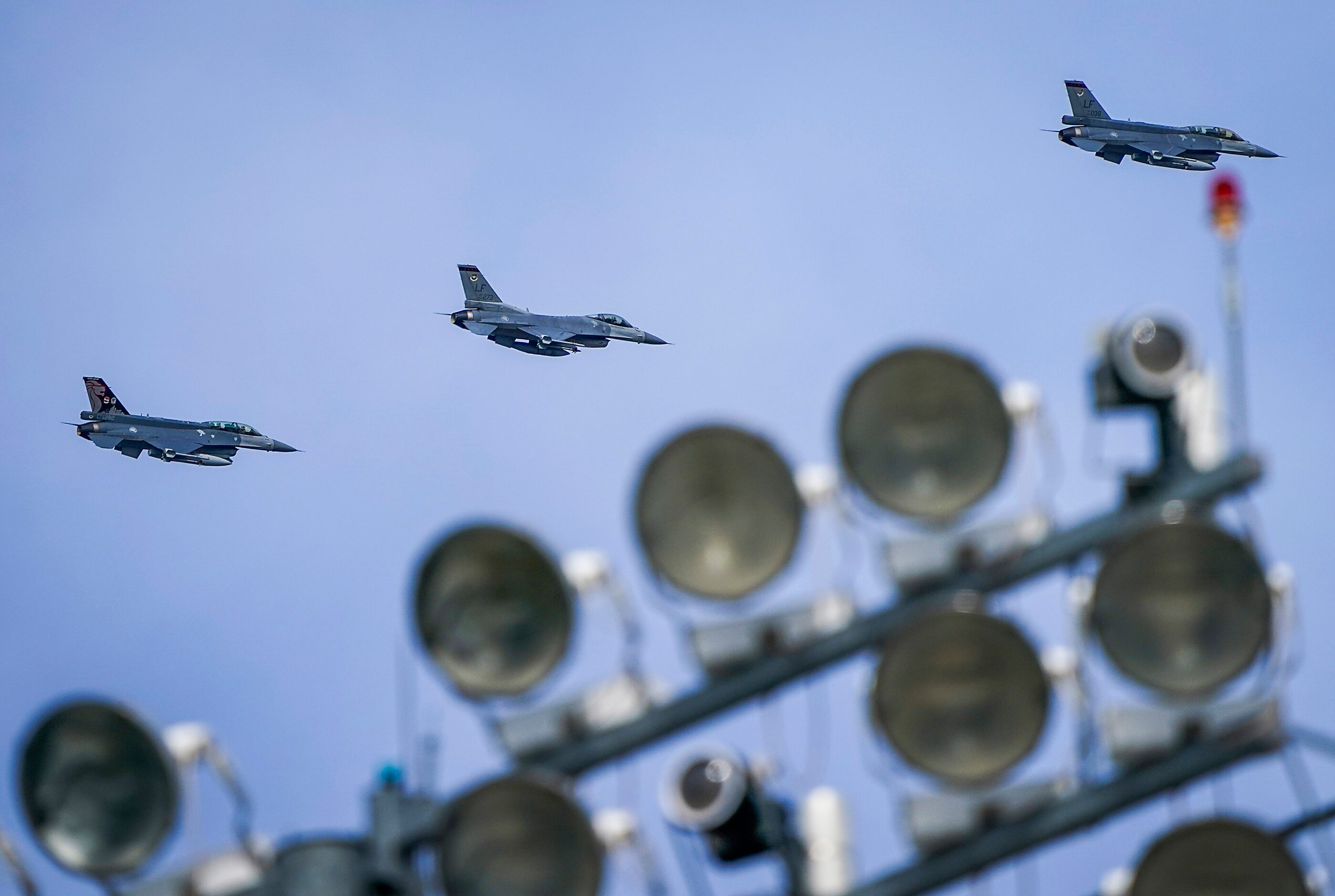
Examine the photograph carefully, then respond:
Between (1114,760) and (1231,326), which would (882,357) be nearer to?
(1231,326)

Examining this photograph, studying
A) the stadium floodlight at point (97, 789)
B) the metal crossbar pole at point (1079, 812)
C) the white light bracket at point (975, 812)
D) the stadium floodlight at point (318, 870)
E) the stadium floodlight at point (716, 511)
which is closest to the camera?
the metal crossbar pole at point (1079, 812)

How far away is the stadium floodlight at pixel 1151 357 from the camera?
1015cm

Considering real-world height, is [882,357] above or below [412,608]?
above

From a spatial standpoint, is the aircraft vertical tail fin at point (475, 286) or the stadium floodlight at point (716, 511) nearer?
the stadium floodlight at point (716, 511)

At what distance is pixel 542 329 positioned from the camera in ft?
295

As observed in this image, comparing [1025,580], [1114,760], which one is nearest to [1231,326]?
[1025,580]

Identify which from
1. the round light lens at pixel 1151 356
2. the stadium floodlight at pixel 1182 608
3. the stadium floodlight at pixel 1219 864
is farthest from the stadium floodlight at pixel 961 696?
the round light lens at pixel 1151 356

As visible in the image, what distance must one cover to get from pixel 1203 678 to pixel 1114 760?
0.69 metres

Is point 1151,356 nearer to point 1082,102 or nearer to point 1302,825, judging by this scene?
point 1302,825

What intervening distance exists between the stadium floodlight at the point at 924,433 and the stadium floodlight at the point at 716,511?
1.55 feet

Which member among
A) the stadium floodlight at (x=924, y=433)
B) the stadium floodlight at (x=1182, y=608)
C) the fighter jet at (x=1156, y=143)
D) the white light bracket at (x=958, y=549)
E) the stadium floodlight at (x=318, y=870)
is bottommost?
the stadium floodlight at (x=318, y=870)

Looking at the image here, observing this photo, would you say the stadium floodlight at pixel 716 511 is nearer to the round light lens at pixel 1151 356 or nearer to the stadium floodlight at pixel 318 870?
the round light lens at pixel 1151 356

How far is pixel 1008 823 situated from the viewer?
9797 millimetres

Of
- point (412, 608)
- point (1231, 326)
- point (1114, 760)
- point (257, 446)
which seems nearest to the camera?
point (1114, 760)
